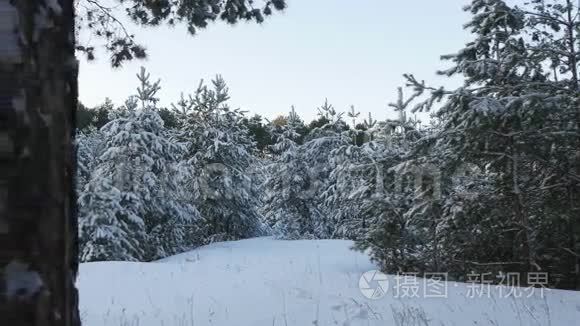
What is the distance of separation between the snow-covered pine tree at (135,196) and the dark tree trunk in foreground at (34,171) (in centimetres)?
1465

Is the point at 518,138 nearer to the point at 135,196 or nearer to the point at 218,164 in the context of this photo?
the point at 135,196

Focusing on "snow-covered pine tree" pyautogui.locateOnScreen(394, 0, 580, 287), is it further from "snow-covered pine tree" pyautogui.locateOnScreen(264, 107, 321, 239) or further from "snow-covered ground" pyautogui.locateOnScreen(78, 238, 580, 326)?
"snow-covered pine tree" pyautogui.locateOnScreen(264, 107, 321, 239)

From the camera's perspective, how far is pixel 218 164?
71.8 feet

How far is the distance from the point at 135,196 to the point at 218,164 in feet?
18.7

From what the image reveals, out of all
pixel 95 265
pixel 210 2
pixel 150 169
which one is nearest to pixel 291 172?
pixel 150 169

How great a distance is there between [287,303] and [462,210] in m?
4.10

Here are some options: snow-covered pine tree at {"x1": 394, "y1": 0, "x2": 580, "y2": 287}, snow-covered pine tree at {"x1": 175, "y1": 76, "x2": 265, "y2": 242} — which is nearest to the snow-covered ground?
snow-covered pine tree at {"x1": 394, "y1": 0, "x2": 580, "y2": 287}

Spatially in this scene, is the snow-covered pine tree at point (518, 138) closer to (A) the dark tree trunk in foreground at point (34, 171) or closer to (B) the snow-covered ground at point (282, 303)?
(B) the snow-covered ground at point (282, 303)

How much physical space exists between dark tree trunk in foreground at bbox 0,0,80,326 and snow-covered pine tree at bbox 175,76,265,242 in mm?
20201

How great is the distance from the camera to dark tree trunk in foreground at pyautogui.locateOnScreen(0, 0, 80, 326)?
132 cm

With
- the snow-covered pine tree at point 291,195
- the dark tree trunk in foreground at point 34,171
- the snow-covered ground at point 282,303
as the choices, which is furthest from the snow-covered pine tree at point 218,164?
the dark tree trunk in foreground at point 34,171

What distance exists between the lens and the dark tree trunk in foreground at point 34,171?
132cm

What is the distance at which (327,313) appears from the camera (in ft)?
18.1

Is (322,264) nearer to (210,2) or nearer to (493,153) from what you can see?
(493,153)
